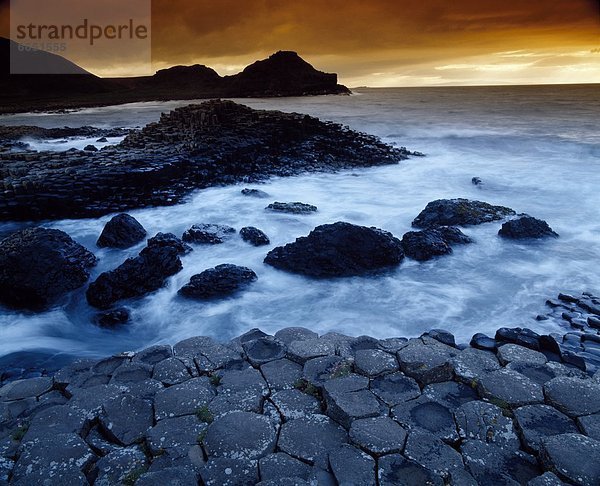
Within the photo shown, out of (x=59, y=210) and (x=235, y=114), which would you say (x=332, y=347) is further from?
(x=235, y=114)

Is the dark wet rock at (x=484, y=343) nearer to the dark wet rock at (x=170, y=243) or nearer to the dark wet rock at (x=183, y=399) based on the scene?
the dark wet rock at (x=183, y=399)

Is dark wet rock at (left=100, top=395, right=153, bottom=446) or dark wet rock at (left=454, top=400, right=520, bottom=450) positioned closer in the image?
dark wet rock at (left=454, top=400, right=520, bottom=450)

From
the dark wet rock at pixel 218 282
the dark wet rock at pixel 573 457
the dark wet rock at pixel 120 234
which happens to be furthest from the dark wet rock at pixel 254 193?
the dark wet rock at pixel 573 457

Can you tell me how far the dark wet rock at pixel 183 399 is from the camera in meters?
3.92

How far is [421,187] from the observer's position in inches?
623

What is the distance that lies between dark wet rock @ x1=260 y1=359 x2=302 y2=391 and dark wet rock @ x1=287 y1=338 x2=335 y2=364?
0.09m

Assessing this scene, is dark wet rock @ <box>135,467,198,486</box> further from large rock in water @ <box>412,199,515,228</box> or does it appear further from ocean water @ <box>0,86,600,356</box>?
large rock in water @ <box>412,199,515,228</box>

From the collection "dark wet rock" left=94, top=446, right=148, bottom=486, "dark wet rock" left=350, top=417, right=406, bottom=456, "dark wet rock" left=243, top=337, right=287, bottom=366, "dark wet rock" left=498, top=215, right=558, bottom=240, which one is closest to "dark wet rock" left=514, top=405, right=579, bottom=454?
"dark wet rock" left=350, top=417, right=406, bottom=456

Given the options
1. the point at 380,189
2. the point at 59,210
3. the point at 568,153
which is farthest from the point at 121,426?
the point at 568,153

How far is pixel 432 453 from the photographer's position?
338 centimetres

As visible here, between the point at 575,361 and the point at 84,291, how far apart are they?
803cm

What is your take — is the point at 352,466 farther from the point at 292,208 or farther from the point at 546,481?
the point at 292,208

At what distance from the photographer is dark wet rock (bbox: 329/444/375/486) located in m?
3.18

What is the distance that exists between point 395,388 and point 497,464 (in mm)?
1093
